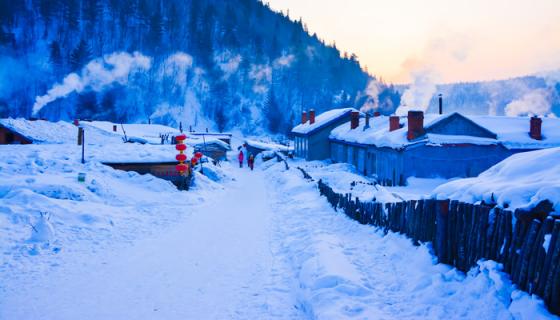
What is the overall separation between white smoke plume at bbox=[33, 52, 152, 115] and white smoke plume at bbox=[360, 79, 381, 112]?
64.3m

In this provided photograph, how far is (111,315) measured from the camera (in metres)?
7.05

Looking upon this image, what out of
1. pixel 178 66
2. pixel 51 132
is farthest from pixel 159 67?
pixel 51 132

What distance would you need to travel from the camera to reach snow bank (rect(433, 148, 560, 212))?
20.5 feet

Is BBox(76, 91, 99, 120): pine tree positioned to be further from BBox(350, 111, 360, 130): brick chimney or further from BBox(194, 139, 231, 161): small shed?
BBox(350, 111, 360, 130): brick chimney

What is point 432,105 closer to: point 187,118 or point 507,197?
point 187,118

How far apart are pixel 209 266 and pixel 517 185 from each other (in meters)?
6.27

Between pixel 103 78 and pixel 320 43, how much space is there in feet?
259

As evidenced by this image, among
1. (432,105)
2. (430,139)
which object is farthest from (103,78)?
(432,105)

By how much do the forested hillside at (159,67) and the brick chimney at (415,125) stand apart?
82.9 m

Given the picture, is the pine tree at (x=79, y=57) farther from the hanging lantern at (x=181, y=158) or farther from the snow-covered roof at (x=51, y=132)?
the hanging lantern at (x=181, y=158)

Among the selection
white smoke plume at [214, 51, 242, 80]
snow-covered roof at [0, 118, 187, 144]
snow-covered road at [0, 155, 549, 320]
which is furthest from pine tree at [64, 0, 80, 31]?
snow-covered road at [0, 155, 549, 320]

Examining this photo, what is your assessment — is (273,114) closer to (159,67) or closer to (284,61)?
(284,61)

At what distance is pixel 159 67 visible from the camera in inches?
4624

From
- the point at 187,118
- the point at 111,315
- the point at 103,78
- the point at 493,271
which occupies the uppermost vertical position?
the point at 103,78
